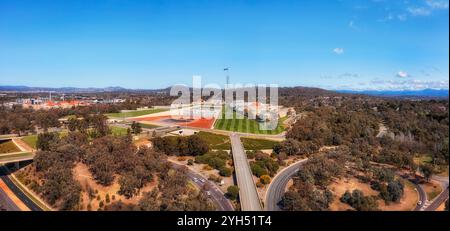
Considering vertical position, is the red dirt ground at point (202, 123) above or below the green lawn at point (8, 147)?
above

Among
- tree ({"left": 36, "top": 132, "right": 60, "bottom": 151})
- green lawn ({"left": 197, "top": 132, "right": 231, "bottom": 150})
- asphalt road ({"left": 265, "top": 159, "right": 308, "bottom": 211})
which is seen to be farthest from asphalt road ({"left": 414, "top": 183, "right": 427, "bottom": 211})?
tree ({"left": 36, "top": 132, "right": 60, "bottom": 151})

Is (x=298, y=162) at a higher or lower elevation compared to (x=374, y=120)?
lower

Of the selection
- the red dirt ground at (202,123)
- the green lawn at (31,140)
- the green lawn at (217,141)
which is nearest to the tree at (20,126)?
the green lawn at (31,140)

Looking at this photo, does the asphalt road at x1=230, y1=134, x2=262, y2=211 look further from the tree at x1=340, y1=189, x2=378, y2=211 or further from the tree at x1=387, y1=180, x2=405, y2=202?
the tree at x1=387, y1=180, x2=405, y2=202

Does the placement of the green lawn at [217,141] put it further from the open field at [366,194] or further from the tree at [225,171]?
the open field at [366,194]

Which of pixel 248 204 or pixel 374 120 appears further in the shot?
pixel 374 120

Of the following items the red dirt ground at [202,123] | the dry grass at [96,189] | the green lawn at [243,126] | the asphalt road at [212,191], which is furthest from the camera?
the red dirt ground at [202,123]
